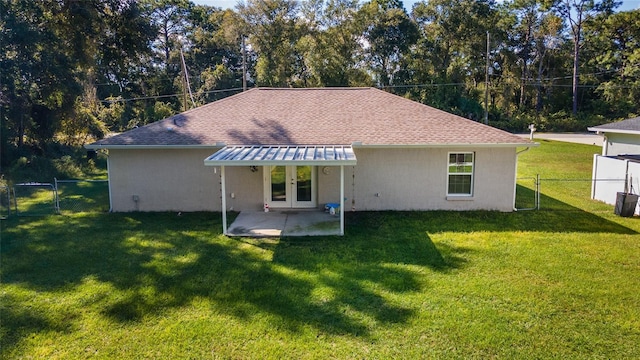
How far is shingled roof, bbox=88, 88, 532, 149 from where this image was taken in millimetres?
12125

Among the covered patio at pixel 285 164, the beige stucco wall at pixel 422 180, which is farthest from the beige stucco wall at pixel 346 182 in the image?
the covered patio at pixel 285 164

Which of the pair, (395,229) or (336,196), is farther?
(336,196)

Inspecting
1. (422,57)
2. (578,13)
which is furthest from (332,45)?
(578,13)

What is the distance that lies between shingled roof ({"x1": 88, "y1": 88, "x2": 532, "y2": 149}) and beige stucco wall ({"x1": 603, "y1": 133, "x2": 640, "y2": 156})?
8.16 m

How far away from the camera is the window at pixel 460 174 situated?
1240 centimetres

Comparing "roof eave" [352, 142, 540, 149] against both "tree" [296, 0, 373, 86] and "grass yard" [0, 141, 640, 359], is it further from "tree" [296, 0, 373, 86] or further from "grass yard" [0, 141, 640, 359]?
"tree" [296, 0, 373, 86]

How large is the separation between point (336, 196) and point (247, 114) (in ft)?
14.9

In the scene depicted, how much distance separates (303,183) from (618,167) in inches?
421

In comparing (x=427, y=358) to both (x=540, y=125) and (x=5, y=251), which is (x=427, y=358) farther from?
(x=540, y=125)

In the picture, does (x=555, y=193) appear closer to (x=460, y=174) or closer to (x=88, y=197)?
(x=460, y=174)

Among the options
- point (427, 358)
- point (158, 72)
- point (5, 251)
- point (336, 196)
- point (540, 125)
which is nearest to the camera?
point (427, 358)

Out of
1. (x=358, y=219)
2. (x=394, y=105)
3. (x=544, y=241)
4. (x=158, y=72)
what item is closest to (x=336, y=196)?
(x=358, y=219)

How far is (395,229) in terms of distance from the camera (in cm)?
1072

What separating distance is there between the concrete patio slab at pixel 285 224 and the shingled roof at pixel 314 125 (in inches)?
87.3
